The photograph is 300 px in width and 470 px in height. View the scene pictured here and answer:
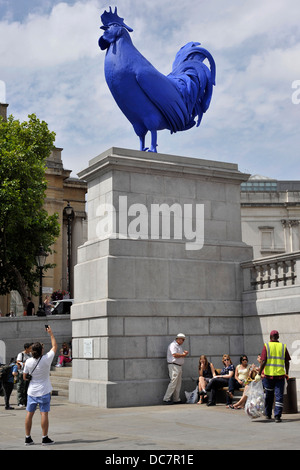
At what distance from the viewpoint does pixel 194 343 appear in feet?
57.8

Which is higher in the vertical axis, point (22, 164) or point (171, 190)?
point (22, 164)

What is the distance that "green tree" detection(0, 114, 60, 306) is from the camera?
108 ft

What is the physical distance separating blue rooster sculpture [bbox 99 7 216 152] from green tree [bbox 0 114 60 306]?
14962mm

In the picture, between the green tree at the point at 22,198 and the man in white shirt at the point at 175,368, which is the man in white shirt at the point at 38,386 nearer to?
the man in white shirt at the point at 175,368

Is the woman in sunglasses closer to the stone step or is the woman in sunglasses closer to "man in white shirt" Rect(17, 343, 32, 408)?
"man in white shirt" Rect(17, 343, 32, 408)

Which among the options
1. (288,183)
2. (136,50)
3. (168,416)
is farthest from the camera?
(288,183)

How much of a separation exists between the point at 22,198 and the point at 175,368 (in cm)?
1930

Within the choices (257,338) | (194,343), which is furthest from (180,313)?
(257,338)

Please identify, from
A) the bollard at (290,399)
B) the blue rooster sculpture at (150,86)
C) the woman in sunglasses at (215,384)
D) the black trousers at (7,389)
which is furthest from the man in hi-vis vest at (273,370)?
the blue rooster sculpture at (150,86)

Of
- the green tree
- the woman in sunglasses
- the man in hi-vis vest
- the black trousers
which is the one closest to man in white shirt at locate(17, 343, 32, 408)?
the black trousers

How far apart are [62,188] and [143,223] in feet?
106

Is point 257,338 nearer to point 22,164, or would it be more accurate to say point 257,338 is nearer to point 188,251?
point 188,251

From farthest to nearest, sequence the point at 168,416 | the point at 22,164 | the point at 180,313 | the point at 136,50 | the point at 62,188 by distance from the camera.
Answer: the point at 62,188 → the point at 22,164 → the point at 136,50 → the point at 180,313 → the point at 168,416

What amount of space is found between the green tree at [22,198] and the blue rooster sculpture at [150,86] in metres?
15.0
